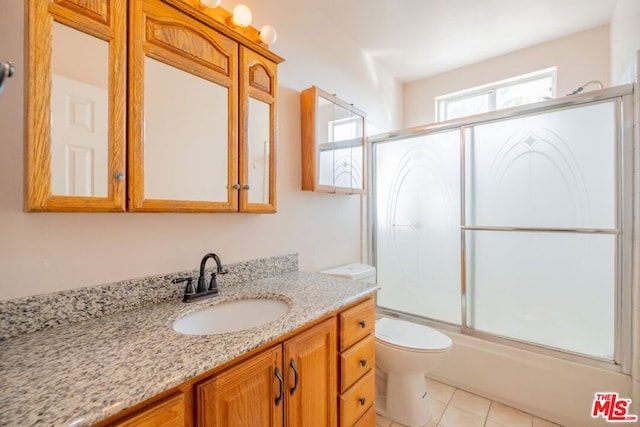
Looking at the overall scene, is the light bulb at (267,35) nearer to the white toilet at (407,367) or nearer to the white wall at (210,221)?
the white wall at (210,221)

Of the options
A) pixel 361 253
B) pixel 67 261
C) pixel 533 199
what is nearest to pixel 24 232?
pixel 67 261

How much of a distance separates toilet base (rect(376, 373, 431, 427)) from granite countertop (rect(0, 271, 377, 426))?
3.27 feet

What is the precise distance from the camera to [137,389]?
1.88ft

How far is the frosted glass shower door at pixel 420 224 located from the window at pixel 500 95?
0.85m

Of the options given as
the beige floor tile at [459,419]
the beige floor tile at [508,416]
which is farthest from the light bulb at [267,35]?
the beige floor tile at [508,416]

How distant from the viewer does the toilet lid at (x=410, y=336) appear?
1.65 m

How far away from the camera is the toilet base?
165 cm

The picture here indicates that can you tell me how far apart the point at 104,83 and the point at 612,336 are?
269 centimetres

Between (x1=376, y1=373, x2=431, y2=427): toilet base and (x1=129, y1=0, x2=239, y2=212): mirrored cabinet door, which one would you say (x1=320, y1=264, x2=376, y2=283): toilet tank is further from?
(x1=129, y1=0, x2=239, y2=212): mirrored cabinet door

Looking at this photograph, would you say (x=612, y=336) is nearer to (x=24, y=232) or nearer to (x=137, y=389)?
(x=137, y=389)

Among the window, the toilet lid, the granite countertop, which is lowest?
the toilet lid

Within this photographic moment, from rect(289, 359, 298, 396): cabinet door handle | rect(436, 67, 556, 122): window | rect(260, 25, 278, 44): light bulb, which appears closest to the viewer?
rect(289, 359, 298, 396): cabinet door handle

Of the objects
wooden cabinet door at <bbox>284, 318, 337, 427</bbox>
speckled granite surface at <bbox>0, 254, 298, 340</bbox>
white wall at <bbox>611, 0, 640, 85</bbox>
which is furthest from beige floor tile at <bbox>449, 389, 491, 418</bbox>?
white wall at <bbox>611, 0, 640, 85</bbox>

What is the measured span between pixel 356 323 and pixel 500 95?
2.62 m
